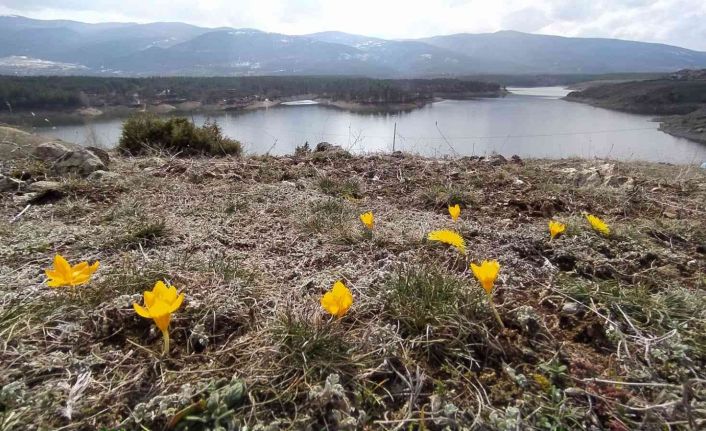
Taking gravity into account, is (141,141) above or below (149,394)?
above

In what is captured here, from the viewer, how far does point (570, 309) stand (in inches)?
66.4

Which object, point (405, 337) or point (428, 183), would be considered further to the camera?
point (428, 183)

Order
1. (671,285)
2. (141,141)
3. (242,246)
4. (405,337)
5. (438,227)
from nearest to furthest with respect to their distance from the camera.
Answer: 1. (405,337)
2. (671,285)
3. (242,246)
4. (438,227)
5. (141,141)

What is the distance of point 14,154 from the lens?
429cm

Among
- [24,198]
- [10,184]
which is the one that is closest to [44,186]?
[24,198]

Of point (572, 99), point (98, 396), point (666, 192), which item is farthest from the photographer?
point (572, 99)

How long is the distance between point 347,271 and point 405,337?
56 cm

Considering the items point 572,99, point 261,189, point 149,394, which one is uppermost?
point 572,99

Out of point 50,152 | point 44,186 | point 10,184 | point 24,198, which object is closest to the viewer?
point 24,198

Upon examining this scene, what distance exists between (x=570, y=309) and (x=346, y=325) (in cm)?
103

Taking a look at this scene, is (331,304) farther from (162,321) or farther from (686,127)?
(686,127)

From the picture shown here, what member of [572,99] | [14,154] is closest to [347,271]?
[14,154]

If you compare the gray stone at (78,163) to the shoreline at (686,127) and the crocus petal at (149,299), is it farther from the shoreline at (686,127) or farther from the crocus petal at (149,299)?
the shoreline at (686,127)

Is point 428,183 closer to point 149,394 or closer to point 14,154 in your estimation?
point 149,394
